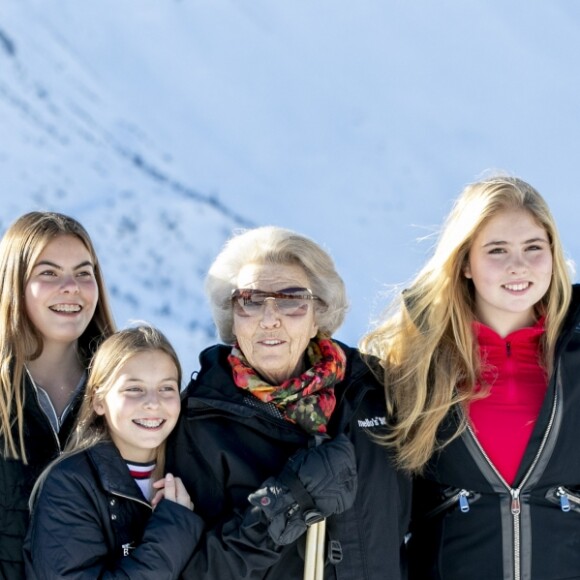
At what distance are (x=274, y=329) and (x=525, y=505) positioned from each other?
3.04 feet

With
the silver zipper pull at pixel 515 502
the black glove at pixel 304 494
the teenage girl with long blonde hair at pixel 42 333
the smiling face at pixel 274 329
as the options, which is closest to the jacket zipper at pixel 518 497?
the silver zipper pull at pixel 515 502

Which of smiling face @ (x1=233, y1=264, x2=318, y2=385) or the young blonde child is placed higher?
smiling face @ (x1=233, y1=264, x2=318, y2=385)

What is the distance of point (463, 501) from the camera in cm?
317

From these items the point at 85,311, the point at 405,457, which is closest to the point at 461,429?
the point at 405,457

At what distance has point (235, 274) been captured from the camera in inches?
128

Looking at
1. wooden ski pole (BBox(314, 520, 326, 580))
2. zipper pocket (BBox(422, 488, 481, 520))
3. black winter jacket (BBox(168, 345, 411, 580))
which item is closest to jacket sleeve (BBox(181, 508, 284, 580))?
black winter jacket (BBox(168, 345, 411, 580))

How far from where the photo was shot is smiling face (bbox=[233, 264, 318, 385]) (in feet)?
10.2

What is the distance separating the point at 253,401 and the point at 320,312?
16.0 inches

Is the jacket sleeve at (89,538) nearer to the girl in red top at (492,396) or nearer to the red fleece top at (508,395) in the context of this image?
the girl in red top at (492,396)

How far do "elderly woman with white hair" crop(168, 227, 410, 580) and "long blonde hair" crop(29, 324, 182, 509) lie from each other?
0.13m

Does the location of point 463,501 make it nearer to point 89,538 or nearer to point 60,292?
point 89,538

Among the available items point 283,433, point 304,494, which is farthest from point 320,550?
point 283,433

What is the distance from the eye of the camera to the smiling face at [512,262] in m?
3.20

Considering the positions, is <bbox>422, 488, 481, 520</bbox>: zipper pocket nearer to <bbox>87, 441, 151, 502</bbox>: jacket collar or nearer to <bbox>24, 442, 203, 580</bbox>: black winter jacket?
<bbox>24, 442, 203, 580</bbox>: black winter jacket
